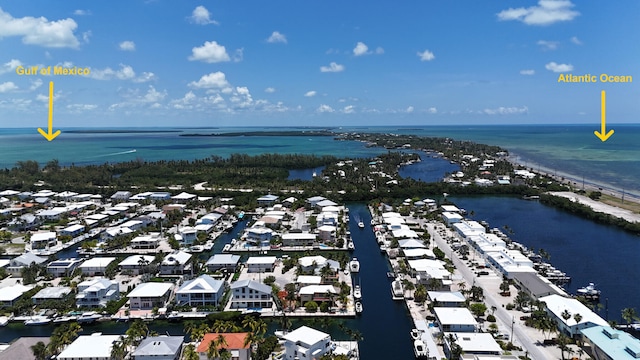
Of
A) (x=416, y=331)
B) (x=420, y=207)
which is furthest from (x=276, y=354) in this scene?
(x=420, y=207)

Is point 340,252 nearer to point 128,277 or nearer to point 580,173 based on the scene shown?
point 128,277

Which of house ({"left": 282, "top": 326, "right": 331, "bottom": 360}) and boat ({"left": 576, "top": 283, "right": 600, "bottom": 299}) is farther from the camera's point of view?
boat ({"left": 576, "top": 283, "right": 600, "bottom": 299})

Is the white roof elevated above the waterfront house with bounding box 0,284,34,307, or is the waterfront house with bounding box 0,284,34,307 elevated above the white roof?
the white roof

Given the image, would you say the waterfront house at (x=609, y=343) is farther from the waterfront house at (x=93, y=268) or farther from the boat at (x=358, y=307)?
the waterfront house at (x=93, y=268)

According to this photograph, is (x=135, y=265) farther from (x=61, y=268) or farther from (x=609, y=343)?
(x=609, y=343)

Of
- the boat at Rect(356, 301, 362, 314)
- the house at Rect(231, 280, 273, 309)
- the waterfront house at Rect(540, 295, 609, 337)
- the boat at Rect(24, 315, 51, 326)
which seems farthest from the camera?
the house at Rect(231, 280, 273, 309)

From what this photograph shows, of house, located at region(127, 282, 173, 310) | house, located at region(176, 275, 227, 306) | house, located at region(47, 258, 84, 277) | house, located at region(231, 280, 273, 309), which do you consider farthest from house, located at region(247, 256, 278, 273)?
house, located at region(47, 258, 84, 277)

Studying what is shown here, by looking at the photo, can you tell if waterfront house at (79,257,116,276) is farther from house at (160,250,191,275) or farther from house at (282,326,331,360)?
house at (282,326,331,360)

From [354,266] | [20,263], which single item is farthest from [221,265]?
[20,263]
